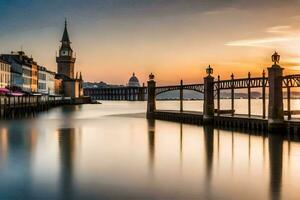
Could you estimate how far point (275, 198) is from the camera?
920 inches

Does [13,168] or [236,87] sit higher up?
[236,87]

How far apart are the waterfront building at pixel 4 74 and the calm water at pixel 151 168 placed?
2400 inches

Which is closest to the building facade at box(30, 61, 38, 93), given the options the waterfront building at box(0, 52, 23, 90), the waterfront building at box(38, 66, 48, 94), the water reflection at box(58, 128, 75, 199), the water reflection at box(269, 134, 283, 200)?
the waterfront building at box(38, 66, 48, 94)

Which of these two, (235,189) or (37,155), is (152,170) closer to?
(235,189)

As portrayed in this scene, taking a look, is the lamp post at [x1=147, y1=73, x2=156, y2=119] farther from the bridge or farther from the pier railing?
the pier railing

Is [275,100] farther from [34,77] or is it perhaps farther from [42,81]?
[42,81]

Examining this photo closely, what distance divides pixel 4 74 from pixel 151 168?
3550 inches

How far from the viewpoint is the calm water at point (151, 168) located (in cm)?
2455

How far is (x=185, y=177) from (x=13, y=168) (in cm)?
1201

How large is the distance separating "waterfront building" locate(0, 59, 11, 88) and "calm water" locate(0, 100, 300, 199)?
6095 cm

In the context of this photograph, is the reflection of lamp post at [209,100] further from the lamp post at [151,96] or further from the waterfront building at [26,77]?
the waterfront building at [26,77]

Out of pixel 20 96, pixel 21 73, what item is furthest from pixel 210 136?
pixel 21 73

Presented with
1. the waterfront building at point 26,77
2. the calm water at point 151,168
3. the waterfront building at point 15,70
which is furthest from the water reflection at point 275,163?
Result: the waterfront building at point 26,77

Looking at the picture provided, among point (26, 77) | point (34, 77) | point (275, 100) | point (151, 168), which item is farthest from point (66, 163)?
point (34, 77)
